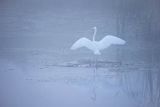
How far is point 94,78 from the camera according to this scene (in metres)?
3.02

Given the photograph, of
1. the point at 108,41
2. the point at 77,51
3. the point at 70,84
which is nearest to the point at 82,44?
the point at 77,51

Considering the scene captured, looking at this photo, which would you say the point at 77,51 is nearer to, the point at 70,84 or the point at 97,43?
the point at 97,43

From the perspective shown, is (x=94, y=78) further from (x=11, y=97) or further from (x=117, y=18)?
(x=11, y=97)

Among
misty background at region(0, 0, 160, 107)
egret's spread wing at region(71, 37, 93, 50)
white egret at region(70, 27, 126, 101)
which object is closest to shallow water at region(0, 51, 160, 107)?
misty background at region(0, 0, 160, 107)

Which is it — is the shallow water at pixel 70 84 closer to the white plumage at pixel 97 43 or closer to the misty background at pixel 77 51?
→ the misty background at pixel 77 51

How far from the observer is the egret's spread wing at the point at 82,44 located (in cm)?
300

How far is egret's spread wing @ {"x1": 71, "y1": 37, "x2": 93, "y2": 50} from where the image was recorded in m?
3.00

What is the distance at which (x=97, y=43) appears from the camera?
3.00 metres

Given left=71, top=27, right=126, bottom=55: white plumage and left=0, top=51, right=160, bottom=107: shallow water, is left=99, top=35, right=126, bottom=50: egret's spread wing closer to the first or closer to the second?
left=71, top=27, right=126, bottom=55: white plumage

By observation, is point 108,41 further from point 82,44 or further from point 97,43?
point 82,44

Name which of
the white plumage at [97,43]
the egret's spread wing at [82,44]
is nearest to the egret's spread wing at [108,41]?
the white plumage at [97,43]

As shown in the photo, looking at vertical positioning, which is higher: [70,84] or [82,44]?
[82,44]

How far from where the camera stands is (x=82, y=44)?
9.87 feet

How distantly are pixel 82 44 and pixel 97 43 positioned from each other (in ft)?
0.50
